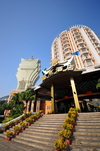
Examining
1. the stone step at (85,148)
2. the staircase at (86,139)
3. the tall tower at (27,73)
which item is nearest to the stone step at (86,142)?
the staircase at (86,139)

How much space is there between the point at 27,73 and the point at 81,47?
112927 mm

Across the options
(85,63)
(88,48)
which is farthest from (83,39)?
(85,63)

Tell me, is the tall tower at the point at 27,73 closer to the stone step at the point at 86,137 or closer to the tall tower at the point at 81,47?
the tall tower at the point at 81,47

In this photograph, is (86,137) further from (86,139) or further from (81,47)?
(81,47)

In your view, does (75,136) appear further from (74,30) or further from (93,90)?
(74,30)

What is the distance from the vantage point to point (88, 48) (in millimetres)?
36312

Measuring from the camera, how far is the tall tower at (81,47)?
33.4 metres

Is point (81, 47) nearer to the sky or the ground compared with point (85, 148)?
nearer to the sky

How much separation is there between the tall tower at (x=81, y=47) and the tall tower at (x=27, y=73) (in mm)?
92469

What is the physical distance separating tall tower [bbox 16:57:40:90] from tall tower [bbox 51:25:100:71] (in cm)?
9247

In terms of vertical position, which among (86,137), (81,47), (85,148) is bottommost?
(85,148)

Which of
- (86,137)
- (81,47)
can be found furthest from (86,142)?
(81,47)

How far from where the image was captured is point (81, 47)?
3669cm

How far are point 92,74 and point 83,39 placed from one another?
3370cm
